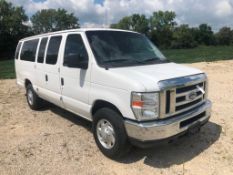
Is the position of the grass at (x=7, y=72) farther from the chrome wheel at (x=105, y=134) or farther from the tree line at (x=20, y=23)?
the tree line at (x=20, y=23)

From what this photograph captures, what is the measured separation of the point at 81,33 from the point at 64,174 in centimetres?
251

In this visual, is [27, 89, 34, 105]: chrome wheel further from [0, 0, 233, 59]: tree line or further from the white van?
[0, 0, 233, 59]: tree line

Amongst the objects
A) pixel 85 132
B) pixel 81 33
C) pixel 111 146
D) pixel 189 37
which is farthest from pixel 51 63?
pixel 189 37

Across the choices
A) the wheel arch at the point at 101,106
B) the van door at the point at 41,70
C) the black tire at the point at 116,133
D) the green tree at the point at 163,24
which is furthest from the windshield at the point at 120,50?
the green tree at the point at 163,24

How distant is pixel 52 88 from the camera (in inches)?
247

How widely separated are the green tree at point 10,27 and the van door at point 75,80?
5366cm

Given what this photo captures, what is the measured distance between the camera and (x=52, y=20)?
89500 millimetres

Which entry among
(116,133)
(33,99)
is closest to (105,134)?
(116,133)

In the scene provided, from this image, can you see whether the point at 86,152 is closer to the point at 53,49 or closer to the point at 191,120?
the point at 191,120

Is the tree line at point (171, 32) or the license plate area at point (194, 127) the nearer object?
the license plate area at point (194, 127)

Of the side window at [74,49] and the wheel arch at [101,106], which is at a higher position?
the side window at [74,49]

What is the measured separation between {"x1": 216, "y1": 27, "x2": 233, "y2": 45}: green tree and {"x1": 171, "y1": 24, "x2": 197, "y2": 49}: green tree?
41.0 ft

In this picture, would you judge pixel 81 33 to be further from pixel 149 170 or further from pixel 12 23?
pixel 12 23

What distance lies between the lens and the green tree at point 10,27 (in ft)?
186
